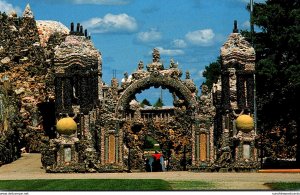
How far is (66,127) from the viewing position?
50.8 meters

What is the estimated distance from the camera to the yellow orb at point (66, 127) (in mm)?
50844

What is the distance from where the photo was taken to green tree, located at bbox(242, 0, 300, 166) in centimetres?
5425

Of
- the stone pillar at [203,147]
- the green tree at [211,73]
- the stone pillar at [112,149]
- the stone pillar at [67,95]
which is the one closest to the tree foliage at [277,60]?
the stone pillar at [203,147]

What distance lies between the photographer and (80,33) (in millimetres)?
55406

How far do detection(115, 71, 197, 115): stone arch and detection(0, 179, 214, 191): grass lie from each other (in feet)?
37.9

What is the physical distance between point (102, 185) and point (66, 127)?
39.5 feet

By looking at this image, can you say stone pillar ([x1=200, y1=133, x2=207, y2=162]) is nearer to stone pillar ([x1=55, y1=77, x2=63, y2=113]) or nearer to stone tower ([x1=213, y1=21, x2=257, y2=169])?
stone tower ([x1=213, y1=21, x2=257, y2=169])

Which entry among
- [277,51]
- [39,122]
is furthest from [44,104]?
[277,51]

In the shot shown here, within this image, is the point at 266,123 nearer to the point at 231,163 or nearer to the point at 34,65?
the point at 231,163

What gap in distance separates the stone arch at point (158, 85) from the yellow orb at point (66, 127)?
10.5 ft

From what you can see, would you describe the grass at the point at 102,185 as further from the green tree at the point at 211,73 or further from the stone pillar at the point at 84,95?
the green tree at the point at 211,73

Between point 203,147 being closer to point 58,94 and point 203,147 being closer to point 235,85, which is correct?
point 235,85

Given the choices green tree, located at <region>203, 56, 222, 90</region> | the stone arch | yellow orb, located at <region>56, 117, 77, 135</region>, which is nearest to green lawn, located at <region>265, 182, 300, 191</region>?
the stone arch

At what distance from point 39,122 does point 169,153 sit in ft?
56.6
